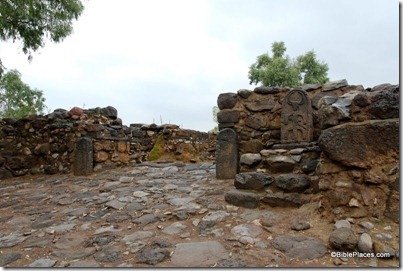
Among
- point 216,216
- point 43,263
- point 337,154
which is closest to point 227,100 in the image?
point 216,216

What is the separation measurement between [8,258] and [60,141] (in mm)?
3768

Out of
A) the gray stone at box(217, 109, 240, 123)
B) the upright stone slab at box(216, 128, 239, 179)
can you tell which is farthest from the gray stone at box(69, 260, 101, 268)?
the gray stone at box(217, 109, 240, 123)

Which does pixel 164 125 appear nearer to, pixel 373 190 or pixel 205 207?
pixel 205 207

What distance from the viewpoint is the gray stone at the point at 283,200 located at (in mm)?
2674

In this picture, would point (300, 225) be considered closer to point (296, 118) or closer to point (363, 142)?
point (363, 142)

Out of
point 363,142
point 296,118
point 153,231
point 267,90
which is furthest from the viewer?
point 267,90

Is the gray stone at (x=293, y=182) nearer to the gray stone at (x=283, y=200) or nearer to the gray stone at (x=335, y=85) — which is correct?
the gray stone at (x=283, y=200)

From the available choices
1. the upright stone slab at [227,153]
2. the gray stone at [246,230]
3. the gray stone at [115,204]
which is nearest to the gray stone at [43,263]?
the gray stone at [115,204]

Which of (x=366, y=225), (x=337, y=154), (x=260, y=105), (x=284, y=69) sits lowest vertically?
(x=366, y=225)

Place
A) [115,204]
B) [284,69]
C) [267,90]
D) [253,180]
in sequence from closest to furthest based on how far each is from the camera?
[253,180]
[115,204]
[267,90]
[284,69]

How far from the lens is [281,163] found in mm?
3092

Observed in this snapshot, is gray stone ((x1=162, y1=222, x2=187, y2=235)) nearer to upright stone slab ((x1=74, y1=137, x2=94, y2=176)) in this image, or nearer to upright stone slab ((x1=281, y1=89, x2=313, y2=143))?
upright stone slab ((x1=281, y1=89, x2=313, y2=143))

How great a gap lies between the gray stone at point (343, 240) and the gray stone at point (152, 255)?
1.19m

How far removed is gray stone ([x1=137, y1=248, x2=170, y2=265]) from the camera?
6.29ft
